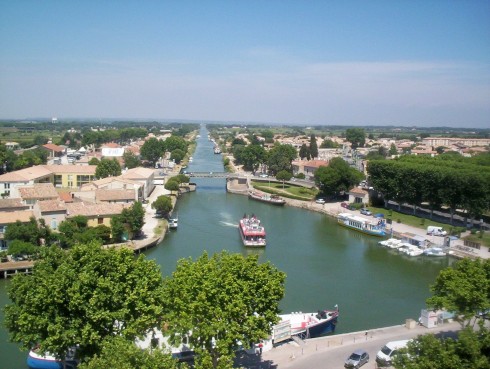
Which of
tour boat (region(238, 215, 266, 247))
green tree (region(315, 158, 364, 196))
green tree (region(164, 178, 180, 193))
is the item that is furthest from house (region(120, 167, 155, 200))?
green tree (region(315, 158, 364, 196))

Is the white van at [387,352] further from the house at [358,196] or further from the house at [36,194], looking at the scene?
the house at [358,196]

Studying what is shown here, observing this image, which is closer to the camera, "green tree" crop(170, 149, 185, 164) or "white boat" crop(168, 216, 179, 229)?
"white boat" crop(168, 216, 179, 229)

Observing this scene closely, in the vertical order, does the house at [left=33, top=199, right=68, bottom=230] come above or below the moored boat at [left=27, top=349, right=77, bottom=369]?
above

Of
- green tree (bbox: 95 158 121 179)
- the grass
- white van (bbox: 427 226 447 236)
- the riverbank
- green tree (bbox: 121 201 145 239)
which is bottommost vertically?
the riverbank

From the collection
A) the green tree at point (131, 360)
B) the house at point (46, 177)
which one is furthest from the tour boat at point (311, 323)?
the house at point (46, 177)

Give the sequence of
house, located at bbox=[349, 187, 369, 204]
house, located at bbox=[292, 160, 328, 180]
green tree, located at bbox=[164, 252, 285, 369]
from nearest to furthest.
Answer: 1. green tree, located at bbox=[164, 252, 285, 369]
2. house, located at bbox=[349, 187, 369, 204]
3. house, located at bbox=[292, 160, 328, 180]

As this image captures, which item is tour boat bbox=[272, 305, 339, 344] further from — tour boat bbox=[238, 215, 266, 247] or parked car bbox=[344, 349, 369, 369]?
tour boat bbox=[238, 215, 266, 247]

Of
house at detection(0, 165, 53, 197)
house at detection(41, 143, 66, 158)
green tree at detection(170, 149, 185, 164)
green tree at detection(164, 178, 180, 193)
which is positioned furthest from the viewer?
green tree at detection(170, 149, 185, 164)
